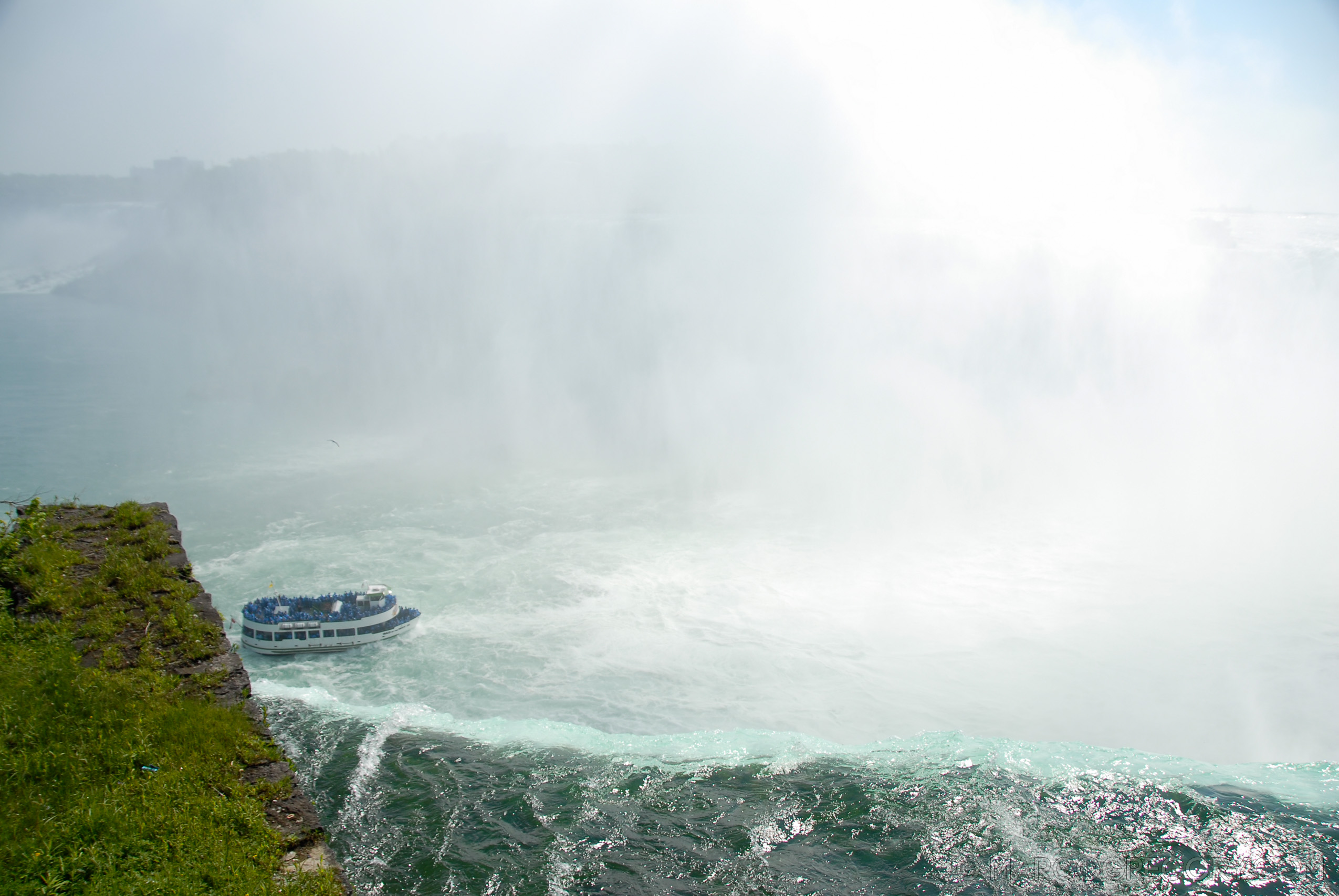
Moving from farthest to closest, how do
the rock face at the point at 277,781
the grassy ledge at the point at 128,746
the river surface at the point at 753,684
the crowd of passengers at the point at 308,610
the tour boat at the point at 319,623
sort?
1. the crowd of passengers at the point at 308,610
2. the tour boat at the point at 319,623
3. the river surface at the point at 753,684
4. the rock face at the point at 277,781
5. the grassy ledge at the point at 128,746

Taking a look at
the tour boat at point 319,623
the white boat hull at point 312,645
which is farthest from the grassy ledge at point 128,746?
the white boat hull at point 312,645

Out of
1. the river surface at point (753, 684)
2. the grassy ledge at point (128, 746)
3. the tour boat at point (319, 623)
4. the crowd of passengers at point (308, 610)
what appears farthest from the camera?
the crowd of passengers at point (308, 610)

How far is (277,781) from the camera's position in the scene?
5.57 meters

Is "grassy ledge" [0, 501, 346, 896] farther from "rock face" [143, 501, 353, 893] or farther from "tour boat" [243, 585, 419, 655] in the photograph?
"tour boat" [243, 585, 419, 655]

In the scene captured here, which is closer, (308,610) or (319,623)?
(319,623)

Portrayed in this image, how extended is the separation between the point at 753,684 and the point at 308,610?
10.3 meters

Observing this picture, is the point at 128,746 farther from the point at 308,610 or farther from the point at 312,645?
the point at 308,610

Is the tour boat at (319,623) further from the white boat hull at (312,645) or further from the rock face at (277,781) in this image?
the rock face at (277,781)

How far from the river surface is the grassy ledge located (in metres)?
2.41

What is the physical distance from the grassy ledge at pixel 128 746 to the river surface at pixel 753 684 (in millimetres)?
2409

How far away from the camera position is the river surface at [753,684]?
845 cm

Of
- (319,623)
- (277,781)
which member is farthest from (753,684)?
(277,781)

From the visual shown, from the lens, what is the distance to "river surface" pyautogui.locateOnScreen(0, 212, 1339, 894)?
8453 mm

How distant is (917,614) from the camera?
1911cm
